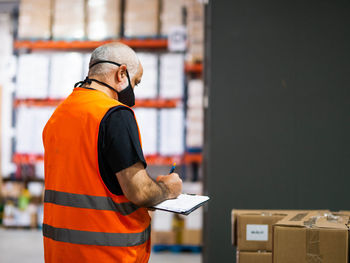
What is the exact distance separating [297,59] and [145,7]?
3435mm

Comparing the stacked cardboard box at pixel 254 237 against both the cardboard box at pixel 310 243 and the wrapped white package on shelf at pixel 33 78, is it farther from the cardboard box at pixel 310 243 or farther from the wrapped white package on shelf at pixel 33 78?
the wrapped white package on shelf at pixel 33 78

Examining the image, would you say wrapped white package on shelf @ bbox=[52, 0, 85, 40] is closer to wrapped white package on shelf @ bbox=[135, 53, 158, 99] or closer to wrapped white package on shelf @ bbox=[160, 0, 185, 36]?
wrapped white package on shelf @ bbox=[135, 53, 158, 99]

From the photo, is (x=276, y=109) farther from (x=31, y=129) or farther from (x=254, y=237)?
(x=31, y=129)

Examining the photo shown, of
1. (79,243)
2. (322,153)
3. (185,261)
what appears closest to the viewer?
(79,243)

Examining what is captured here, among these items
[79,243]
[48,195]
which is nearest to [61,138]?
[48,195]

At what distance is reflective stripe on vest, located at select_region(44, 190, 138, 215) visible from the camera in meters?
1.36

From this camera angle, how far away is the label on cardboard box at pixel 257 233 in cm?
201

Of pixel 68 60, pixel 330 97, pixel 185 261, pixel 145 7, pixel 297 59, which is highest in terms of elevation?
pixel 145 7

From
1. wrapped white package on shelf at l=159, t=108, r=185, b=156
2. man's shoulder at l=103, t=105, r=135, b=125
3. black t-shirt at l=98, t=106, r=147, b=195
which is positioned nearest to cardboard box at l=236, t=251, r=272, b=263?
black t-shirt at l=98, t=106, r=147, b=195

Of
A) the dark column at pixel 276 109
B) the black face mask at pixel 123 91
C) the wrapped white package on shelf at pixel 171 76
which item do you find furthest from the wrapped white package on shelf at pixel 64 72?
the black face mask at pixel 123 91

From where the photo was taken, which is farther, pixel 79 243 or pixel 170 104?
pixel 170 104

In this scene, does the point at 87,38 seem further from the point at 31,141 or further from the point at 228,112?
the point at 228,112

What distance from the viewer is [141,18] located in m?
5.58

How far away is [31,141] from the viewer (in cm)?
595
